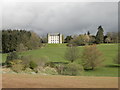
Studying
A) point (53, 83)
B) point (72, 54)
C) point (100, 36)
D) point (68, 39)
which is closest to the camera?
point (53, 83)

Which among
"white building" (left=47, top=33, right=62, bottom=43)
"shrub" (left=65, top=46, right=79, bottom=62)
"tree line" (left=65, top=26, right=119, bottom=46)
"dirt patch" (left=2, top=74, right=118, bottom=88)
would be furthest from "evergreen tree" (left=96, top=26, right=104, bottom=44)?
"dirt patch" (left=2, top=74, right=118, bottom=88)

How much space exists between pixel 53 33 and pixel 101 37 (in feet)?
22.4

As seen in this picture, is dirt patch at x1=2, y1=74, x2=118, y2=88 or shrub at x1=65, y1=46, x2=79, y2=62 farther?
shrub at x1=65, y1=46, x2=79, y2=62

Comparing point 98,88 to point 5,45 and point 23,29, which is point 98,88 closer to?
point 5,45

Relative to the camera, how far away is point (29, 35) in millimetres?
19359

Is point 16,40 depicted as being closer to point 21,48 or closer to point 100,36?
point 21,48

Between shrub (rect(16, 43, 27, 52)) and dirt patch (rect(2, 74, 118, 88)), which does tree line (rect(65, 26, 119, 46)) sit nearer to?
shrub (rect(16, 43, 27, 52))

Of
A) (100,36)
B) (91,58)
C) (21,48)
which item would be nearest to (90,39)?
(100,36)

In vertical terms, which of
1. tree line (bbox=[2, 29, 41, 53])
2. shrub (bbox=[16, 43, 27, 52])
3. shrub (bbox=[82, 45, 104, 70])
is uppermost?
tree line (bbox=[2, 29, 41, 53])

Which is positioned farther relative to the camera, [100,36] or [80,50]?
[100,36]

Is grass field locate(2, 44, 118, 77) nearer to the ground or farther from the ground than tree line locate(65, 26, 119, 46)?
nearer to the ground

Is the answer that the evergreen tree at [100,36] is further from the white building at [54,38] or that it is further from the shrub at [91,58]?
the shrub at [91,58]

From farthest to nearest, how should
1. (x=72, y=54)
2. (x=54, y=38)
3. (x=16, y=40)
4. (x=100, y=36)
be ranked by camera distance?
1. (x=54, y=38)
2. (x=100, y=36)
3. (x=16, y=40)
4. (x=72, y=54)

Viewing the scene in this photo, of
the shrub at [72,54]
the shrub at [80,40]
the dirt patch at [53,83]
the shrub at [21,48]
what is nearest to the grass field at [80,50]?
the shrub at [72,54]
